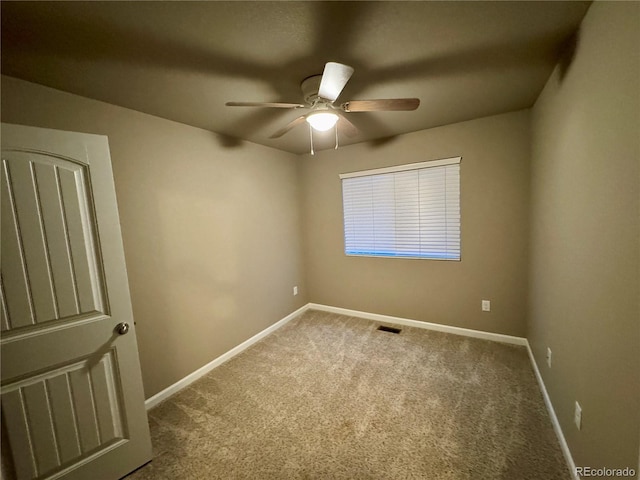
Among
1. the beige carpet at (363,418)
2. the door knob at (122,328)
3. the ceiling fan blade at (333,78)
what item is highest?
the ceiling fan blade at (333,78)


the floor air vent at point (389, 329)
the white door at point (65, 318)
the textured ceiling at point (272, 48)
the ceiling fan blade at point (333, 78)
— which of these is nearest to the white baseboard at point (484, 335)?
the floor air vent at point (389, 329)

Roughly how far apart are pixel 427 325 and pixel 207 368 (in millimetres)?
2524

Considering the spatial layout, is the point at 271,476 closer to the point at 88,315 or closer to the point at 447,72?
the point at 88,315

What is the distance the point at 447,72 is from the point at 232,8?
1350mm

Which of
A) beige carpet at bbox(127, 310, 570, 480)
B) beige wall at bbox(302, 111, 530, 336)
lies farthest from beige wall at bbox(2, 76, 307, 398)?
beige wall at bbox(302, 111, 530, 336)

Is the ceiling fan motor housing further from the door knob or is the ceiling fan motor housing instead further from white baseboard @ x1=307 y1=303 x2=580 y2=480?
white baseboard @ x1=307 y1=303 x2=580 y2=480

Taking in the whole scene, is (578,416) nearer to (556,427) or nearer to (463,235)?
(556,427)

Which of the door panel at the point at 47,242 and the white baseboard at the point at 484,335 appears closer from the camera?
the door panel at the point at 47,242

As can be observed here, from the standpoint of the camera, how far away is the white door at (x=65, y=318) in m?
1.18

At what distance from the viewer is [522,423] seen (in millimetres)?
1670

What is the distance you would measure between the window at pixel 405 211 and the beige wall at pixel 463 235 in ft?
0.29

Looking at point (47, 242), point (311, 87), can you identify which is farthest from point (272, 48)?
point (47, 242)

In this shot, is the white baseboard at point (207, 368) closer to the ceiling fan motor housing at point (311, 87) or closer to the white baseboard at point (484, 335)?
the white baseboard at point (484, 335)

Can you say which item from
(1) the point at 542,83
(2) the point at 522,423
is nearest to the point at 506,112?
(1) the point at 542,83
